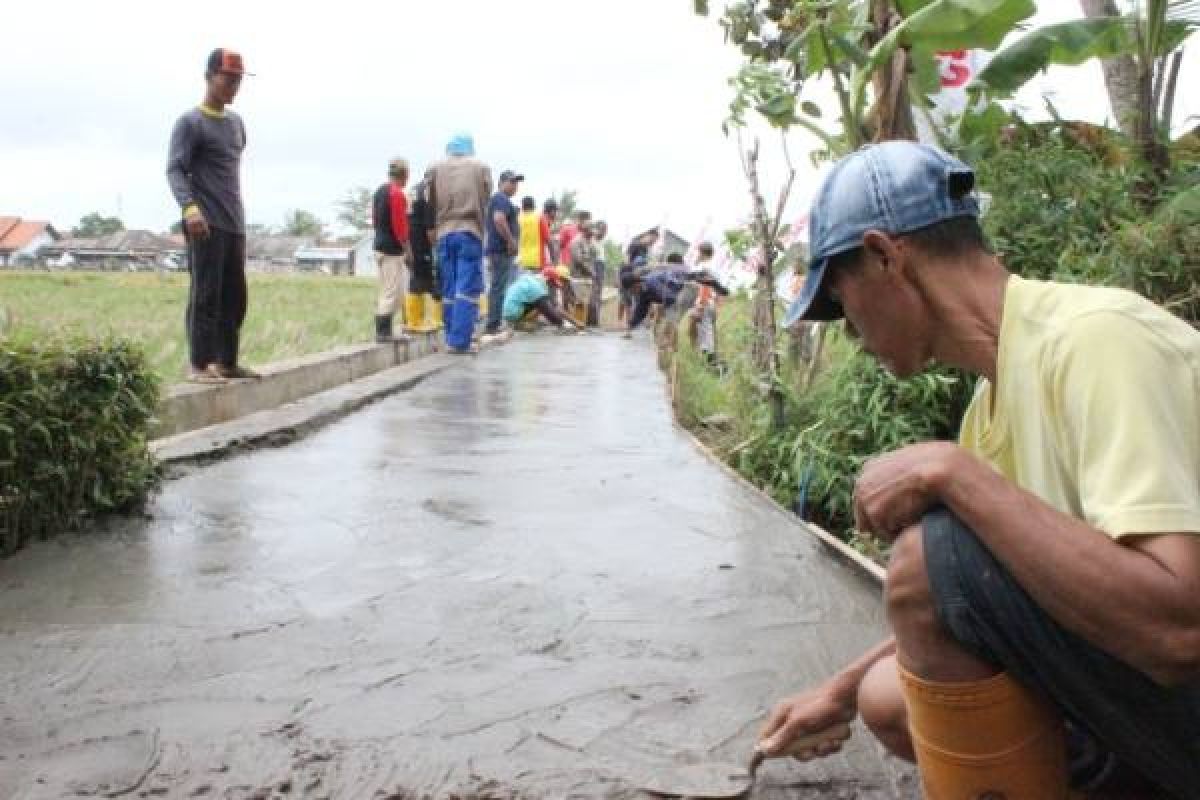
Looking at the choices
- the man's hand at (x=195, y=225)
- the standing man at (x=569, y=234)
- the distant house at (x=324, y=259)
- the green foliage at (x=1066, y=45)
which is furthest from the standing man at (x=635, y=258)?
the distant house at (x=324, y=259)

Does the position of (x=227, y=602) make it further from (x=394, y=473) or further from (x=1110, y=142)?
(x=1110, y=142)

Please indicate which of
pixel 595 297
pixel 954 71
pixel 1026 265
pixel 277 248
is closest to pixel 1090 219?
→ pixel 1026 265

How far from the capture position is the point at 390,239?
11109mm

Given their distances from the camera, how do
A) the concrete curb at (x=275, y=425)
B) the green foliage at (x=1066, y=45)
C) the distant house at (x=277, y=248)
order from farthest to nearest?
the distant house at (x=277, y=248) < the concrete curb at (x=275, y=425) < the green foliage at (x=1066, y=45)

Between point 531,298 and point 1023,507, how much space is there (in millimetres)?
15877

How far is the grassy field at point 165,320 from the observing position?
4520 mm

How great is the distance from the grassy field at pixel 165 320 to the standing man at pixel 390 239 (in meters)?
0.70

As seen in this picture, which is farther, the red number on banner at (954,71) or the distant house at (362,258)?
the distant house at (362,258)

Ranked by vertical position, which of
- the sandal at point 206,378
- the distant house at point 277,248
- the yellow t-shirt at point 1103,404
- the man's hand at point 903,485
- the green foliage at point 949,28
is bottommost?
the sandal at point 206,378

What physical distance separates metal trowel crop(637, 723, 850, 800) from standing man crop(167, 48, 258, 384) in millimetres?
4854

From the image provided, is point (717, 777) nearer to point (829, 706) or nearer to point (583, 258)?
point (829, 706)

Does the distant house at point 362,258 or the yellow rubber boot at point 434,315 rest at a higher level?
the distant house at point 362,258

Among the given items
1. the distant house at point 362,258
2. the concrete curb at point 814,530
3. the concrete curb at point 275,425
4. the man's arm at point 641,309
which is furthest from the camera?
the distant house at point 362,258

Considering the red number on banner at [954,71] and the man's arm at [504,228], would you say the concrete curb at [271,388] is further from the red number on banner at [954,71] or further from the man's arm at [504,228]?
the red number on banner at [954,71]
